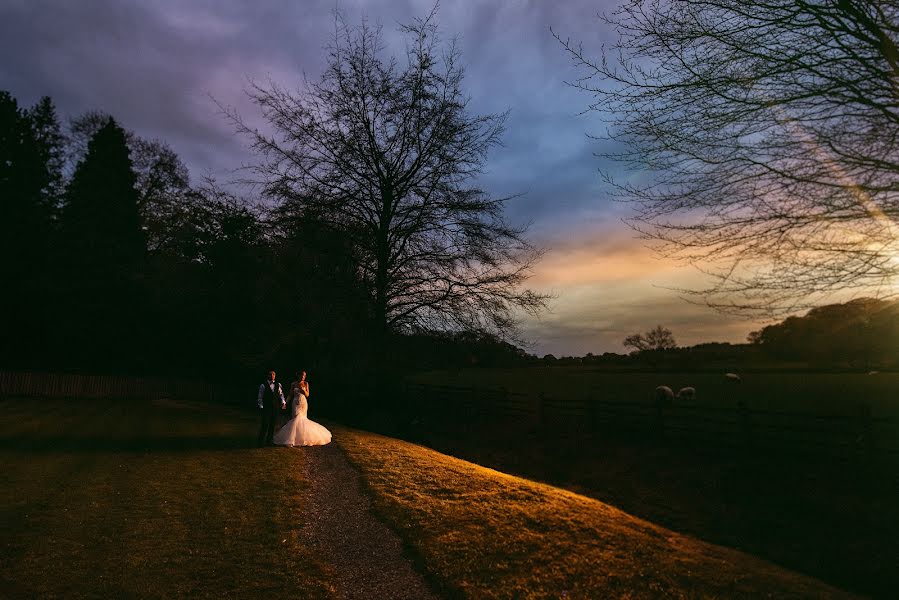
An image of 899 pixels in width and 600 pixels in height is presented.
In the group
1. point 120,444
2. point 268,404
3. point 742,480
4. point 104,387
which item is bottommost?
point 742,480

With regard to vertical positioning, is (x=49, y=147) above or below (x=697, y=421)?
above

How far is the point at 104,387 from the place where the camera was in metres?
28.5

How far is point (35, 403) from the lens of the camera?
23156 millimetres

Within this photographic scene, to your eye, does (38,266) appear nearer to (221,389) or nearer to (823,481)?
(221,389)

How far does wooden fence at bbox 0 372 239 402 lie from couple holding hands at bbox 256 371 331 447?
21.4 metres

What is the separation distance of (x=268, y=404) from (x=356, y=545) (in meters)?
7.66

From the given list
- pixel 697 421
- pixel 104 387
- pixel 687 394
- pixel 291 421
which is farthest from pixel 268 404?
pixel 687 394

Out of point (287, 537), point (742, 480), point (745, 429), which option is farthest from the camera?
point (745, 429)

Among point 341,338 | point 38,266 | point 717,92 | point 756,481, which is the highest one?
point 38,266

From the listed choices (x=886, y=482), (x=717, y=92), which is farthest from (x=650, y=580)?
(x=886, y=482)

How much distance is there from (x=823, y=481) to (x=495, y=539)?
31.6ft

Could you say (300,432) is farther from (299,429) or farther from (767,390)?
(767,390)

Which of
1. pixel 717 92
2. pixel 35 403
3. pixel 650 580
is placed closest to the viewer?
pixel 650 580

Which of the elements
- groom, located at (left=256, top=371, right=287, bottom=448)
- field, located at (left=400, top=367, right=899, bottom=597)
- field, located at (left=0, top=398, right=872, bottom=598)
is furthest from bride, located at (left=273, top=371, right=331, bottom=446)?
field, located at (left=400, top=367, right=899, bottom=597)
